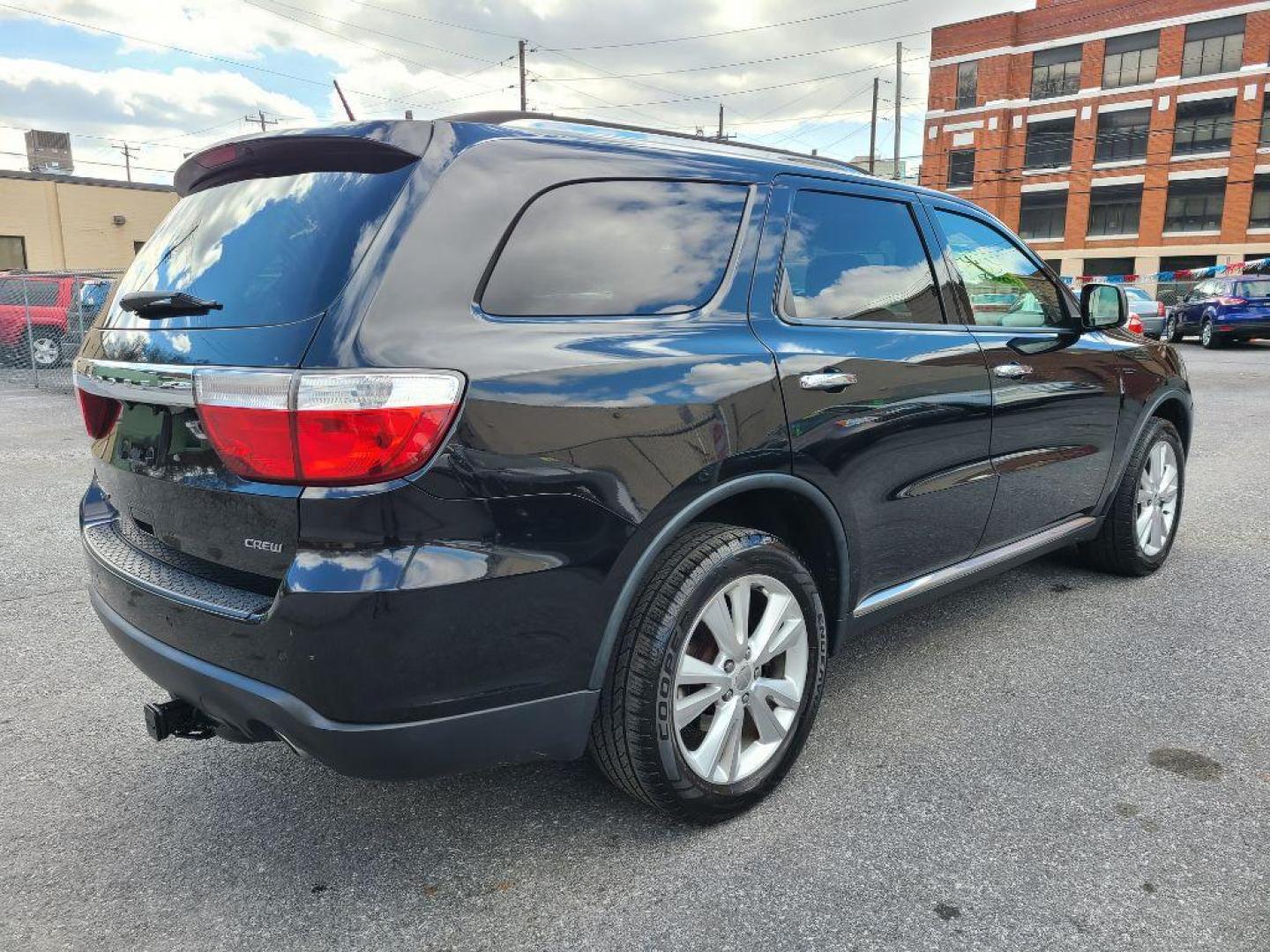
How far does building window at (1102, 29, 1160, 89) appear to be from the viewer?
42.7 m

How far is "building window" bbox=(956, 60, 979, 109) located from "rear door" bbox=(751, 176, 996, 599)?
166ft

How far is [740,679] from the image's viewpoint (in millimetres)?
2475

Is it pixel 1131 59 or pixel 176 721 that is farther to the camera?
pixel 1131 59

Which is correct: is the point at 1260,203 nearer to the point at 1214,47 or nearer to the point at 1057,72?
the point at 1214,47

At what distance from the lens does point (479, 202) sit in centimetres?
208

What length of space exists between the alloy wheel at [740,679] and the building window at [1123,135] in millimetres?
49310

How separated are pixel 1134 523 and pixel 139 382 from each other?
4165mm

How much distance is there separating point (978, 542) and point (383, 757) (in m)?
2.39

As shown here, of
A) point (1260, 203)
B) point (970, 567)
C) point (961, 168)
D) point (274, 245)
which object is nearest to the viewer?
point (274, 245)

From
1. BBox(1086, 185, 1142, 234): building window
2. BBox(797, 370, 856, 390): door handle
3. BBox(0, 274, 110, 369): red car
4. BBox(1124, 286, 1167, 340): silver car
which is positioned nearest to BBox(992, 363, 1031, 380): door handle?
BBox(797, 370, 856, 390): door handle

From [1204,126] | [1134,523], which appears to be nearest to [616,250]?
[1134,523]

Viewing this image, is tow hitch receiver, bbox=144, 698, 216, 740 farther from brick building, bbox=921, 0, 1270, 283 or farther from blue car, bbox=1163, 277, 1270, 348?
brick building, bbox=921, 0, 1270, 283

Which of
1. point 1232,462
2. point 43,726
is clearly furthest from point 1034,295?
point 1232,462

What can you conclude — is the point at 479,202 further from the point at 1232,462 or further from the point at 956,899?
the point at 1232,462
